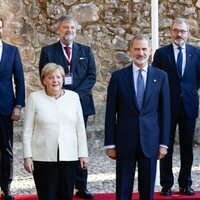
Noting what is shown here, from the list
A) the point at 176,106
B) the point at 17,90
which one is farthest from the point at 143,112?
the point at 17,90

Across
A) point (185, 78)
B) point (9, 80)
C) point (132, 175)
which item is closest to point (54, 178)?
point (132, 175)

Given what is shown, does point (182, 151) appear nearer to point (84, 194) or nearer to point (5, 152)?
point (84, 194)

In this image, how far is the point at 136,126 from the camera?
384 cm

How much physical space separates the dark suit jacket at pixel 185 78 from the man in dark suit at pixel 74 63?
641 mm

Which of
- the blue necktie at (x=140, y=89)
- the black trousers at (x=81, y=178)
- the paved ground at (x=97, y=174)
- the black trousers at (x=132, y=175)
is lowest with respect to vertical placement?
the paved ground at (x=97, y=174)

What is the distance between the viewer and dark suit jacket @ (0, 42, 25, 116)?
439cm

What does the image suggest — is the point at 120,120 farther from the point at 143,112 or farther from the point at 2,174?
the point at 2,174

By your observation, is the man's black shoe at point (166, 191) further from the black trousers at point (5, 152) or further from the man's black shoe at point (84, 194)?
the black trousers at point (5, 152)

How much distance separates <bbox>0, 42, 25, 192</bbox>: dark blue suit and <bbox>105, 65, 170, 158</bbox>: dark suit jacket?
93 centimetres

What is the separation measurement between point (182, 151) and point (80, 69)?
117 cm

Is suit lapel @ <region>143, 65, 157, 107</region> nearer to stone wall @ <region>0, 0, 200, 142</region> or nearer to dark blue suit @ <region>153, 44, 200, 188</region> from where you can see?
dark blue suit @ <region>153, 44, 200, 188</region>

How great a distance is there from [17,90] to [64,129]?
89cm

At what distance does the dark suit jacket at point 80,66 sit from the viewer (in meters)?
4.50

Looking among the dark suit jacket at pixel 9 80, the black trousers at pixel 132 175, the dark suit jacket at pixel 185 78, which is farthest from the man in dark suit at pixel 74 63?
the black trousers at pixel 132 175
